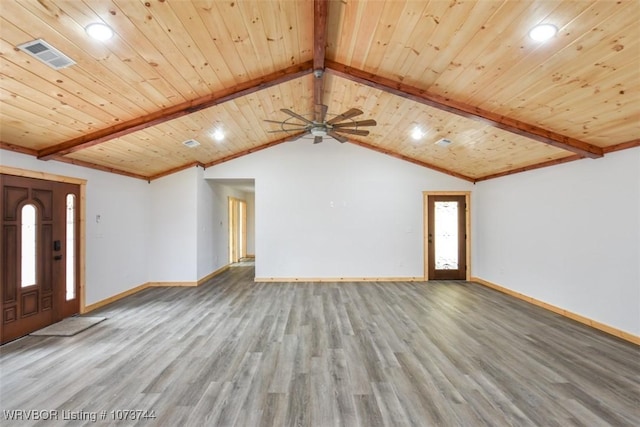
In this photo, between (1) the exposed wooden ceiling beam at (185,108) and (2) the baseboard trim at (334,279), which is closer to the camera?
(1) the exposed wooden ceiling beam at (185,108)

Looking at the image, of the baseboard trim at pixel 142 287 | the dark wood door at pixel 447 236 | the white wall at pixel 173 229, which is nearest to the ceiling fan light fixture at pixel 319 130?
the white wall at pixel 173 229

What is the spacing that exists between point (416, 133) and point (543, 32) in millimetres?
2918

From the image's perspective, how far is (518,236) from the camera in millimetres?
5516

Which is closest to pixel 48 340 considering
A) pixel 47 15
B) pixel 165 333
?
pixel 165 333

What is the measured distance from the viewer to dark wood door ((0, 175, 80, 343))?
353 cm

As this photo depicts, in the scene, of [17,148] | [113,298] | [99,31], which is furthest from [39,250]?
[99,31]

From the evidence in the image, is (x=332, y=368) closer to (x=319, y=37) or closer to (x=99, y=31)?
(x=319, y=37)

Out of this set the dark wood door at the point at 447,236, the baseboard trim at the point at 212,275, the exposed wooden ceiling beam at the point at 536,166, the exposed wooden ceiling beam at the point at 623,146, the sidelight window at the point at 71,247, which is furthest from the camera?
the dark wood door at the point at 447,236

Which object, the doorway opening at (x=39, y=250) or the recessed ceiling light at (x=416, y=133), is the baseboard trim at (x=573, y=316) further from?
the doorway opening at (x=39, y=250)

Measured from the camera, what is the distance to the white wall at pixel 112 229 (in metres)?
4.74

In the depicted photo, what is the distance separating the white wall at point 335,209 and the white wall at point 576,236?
5.51 feet

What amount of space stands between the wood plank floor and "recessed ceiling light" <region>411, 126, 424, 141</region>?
3.01 meters

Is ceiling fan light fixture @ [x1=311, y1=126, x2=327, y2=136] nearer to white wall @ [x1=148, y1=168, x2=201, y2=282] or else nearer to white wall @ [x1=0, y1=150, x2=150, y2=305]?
white wall @ [x1=0, y1=150, x2=150, y2=305]

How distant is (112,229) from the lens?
17.4ft
